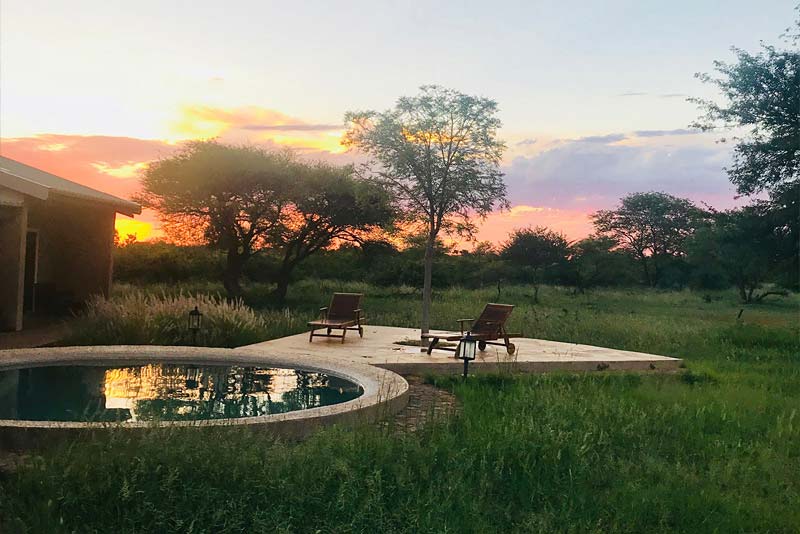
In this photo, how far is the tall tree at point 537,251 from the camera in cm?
3594

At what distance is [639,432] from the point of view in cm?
572

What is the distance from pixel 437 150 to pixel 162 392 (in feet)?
19.5

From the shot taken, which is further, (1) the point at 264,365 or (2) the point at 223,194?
(2) the point at 223,194

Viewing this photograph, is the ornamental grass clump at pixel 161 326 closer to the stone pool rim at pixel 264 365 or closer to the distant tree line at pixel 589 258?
the stone pool rim at pixel 264 365

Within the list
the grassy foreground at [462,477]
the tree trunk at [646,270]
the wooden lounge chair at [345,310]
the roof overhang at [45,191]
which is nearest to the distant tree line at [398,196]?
the wooden lounge chair at [345,310]

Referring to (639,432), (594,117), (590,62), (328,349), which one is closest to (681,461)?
(639,432)

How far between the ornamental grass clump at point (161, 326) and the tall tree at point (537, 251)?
2652 centimetres

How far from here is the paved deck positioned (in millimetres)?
8648

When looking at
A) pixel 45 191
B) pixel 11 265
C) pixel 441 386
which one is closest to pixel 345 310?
pixel 441 386

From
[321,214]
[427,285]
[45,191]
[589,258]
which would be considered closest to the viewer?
[45,191]

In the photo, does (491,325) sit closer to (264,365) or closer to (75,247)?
(264,365)

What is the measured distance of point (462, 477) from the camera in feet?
14.1

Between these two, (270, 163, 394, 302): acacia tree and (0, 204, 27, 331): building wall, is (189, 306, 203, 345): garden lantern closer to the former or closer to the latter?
(0, 204, 27, 331): building wall

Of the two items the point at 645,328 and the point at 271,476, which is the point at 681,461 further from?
the point at 645,328
